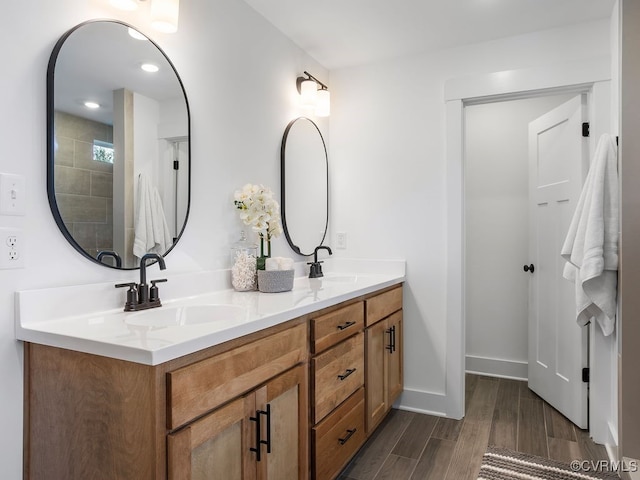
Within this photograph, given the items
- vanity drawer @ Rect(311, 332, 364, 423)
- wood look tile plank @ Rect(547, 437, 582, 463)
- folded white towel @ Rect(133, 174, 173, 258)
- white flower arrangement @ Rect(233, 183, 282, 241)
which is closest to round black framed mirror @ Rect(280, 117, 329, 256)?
white flower arrangement @ Rect(233, 183, 282, 241)

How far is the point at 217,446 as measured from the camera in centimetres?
115

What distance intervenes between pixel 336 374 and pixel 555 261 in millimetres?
1767

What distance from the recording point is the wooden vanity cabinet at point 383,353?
215 cm

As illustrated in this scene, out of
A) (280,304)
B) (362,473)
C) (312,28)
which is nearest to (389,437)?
(362,473)

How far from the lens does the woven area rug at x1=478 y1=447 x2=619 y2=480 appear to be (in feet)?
6.39

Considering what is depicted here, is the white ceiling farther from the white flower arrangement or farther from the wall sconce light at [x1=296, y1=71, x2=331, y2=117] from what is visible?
the white flower arrangement

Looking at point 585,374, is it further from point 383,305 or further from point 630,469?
point 383,305

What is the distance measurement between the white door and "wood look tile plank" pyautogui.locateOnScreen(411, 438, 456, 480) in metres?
0.84

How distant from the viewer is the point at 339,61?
283 cm

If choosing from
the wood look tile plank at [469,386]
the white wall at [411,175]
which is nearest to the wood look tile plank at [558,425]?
the wood look tile plank at [469,386]

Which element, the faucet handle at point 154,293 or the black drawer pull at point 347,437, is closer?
the faucet handle at point 154,293

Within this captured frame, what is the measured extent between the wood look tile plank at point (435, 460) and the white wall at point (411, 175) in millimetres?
399

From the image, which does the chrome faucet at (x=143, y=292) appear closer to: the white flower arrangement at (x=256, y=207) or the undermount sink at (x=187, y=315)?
the undermount sink at (x=187, y=315)

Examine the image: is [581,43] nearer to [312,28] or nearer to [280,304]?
[312,28]
